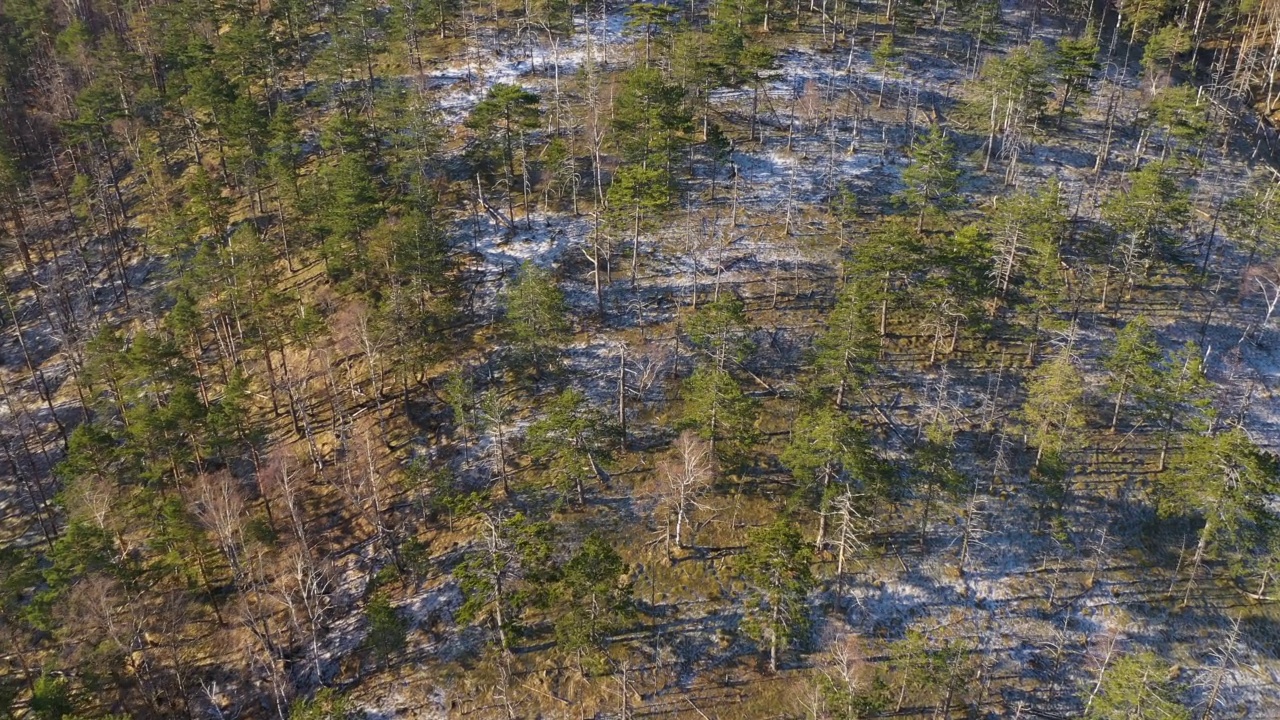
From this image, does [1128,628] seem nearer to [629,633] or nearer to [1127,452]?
[1127,452]

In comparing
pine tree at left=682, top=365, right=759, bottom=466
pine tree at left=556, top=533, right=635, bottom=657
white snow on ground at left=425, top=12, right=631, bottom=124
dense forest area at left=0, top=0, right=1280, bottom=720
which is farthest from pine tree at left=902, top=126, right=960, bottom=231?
white snow on ground at left=425, top=12, right=631, bottom=124

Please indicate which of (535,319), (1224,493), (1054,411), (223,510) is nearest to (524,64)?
(535,319)

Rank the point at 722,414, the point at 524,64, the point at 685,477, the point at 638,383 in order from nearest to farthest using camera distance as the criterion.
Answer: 1. the point at 685,477
2. the point at 722,414
3. the point at 638,383
4. the point at 524,64

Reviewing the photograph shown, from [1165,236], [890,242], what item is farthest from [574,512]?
[1165,236]

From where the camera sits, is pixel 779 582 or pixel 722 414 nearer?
pixel 779 582

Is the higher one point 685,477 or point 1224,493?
point 1224,493

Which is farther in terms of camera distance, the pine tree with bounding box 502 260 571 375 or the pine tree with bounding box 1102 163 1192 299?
the pine tree with bounding box 1102 163 1192 299

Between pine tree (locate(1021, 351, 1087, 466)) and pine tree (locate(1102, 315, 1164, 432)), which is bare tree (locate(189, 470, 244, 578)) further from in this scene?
pine tree (locate(1102, 315, 1164, 432))

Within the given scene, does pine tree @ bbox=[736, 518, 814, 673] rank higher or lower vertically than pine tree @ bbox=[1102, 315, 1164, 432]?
lower

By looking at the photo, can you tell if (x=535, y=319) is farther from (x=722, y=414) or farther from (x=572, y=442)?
(x=722, y=414)

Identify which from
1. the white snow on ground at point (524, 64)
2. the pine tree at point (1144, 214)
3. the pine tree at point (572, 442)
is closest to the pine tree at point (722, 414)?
the pine tree at point (572, 442)

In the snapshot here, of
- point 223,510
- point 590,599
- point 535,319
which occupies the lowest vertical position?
point 590,599
